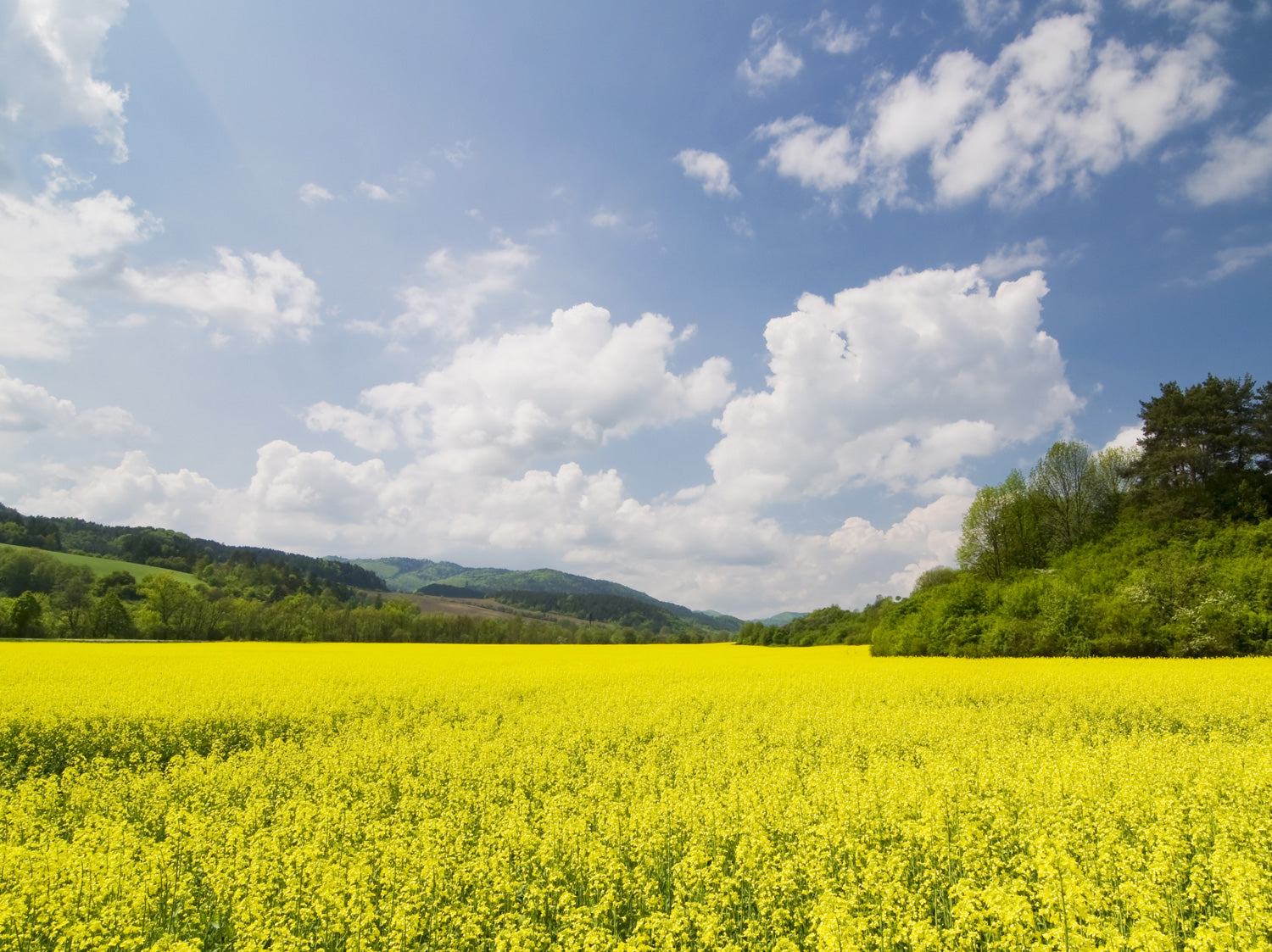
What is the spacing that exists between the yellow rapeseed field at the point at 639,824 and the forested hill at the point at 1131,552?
15250 millimetres

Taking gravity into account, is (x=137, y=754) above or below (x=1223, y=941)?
below

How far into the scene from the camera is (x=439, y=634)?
7900 centimetres

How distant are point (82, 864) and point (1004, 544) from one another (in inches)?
2262

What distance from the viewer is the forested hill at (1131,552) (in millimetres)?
30766

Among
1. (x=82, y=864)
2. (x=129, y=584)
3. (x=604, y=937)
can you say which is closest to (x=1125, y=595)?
(x=604, y=937)

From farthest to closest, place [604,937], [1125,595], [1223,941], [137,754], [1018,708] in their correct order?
[1125,595] → [1018,708] → [137,754] → [604,937] → [1223,941]

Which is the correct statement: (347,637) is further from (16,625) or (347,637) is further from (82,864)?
(82,864)

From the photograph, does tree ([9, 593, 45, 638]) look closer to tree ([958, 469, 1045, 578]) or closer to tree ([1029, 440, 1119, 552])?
tree ([958, 469, 1045, 578])

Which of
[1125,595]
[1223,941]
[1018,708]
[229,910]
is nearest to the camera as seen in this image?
[1223,941]

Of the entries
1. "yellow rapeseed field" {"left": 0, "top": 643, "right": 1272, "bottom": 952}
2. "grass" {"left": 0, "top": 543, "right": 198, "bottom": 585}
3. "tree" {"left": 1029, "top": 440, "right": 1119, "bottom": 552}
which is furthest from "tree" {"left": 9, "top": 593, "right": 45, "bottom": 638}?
"tree" {"left": 1029, "top": 440, "right": 1119, "bottom": 552}

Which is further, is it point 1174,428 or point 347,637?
point 347,637

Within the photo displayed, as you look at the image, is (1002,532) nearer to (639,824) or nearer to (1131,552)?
(1131,552)

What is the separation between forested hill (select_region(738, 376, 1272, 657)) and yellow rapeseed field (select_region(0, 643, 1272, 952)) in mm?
15250

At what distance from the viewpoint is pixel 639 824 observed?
7.91 metres
